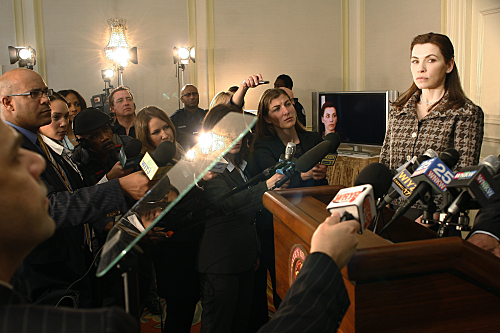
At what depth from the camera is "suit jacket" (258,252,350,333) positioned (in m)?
0.68

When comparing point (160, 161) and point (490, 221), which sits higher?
point (160, 161)

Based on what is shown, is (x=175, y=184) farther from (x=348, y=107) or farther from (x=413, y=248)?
(x=348, y=107)

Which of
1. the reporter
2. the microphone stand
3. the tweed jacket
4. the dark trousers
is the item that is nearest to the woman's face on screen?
the tweed jacket

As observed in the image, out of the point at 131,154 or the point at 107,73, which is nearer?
the point at 131,154

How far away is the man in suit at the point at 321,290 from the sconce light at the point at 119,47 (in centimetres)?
564

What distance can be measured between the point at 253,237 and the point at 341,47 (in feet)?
17.8

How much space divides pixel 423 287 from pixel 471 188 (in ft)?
0.82

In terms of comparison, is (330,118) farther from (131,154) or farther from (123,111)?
(131,154)

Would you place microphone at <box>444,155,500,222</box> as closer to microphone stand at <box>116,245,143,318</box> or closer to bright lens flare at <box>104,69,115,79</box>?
microphone stand at <box>116,245,143,318</box>

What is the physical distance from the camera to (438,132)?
183cm

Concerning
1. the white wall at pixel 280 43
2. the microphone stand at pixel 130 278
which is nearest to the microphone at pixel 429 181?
the microphone stand at pixel 130 278

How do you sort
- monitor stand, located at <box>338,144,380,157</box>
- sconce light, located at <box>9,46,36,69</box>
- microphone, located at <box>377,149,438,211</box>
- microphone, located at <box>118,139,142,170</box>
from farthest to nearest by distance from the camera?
monitor stand, located at <box>338,144,380,157</box> < sconce light, located at <box>9,46,36,69</box> < microphone, located at <box>118,139,142,170</box> < microphone, located at <box>377,149,438,211</box>

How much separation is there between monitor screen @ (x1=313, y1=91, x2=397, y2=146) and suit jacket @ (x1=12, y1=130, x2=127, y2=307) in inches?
167

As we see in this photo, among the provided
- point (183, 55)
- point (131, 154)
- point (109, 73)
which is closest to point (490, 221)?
point (131, 154)
